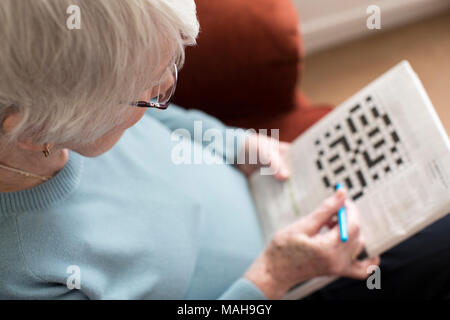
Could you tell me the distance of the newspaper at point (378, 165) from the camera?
0.69m

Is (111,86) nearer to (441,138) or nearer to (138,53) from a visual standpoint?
(138,53)

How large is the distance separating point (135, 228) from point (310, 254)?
323 mm

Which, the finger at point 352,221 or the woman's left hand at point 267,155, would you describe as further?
the woman's left hand at point 267,155

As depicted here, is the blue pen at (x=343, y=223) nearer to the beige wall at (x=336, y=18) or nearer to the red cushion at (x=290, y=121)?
the red cushion at (x=290, y=121)

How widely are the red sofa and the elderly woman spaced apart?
0.13 meters

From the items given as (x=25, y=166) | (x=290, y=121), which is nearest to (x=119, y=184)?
(x=25, y=166)

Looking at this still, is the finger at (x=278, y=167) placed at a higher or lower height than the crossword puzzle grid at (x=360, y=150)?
lower

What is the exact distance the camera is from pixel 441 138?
0.67 metres

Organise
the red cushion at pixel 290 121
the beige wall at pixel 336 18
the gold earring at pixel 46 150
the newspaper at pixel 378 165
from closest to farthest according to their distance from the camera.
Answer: the gold earring at pixel 46 150 → the newspaper at pixel 378 165 → the red cushion at pixel 290 121 → the beige wall at pixel 336 18

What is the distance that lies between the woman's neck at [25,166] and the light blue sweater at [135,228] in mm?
13

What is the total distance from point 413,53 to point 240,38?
407 mm

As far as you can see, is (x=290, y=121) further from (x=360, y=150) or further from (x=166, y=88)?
(x=166, y=88)

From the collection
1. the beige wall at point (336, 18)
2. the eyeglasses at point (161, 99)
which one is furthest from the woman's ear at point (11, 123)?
the beige wall at point (336, 18)

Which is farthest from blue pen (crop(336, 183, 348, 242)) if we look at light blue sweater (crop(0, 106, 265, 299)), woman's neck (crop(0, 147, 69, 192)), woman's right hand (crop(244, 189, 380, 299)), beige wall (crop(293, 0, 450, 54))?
beige wall (crop(293, 0, 450, 54))
